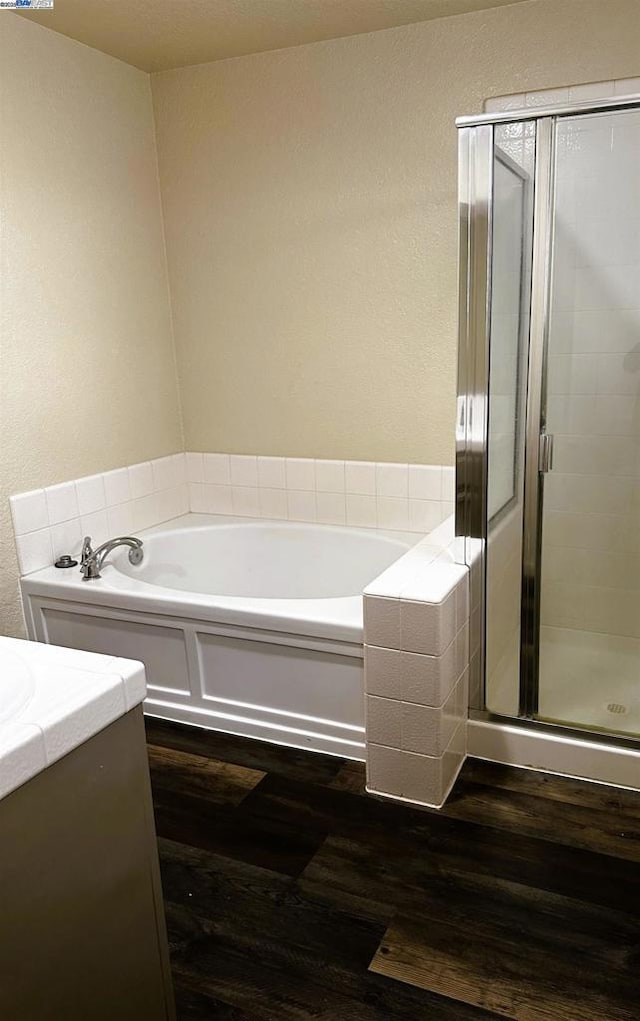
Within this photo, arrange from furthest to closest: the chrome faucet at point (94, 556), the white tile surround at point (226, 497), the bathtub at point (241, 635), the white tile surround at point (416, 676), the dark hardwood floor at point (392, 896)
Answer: the white tile surround at point (226, 497), the chrome faucet at point (94, 556), the bathtub at point (241, 635), the white tile surround at point (416, 676), the dark hardwood floor at point (392, 896)

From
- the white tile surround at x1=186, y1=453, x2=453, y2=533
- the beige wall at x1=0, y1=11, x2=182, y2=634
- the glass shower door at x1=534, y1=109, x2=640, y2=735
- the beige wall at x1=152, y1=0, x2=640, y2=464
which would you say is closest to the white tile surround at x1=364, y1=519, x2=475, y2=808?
the glass shower door at x1=534, y1=109, x2=640, y2=735

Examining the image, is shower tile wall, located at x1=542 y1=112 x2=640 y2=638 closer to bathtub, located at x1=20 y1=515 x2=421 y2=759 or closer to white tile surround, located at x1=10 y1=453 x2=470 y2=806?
white tile surround, located at x1=10 y1=453 x2=470 y2=806

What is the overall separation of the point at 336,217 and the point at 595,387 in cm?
128

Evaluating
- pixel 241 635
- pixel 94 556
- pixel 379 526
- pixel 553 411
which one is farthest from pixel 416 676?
pixel 94 556

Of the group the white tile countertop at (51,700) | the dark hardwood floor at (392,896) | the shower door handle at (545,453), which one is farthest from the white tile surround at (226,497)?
the white tile countertop at (51,700)

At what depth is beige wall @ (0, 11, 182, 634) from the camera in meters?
2.75

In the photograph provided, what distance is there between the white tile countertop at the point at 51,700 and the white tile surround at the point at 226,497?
1.72 metres

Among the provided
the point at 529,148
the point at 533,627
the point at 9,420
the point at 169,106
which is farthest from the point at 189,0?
the point at 533,627

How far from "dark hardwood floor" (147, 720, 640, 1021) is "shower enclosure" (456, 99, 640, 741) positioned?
1.35ft

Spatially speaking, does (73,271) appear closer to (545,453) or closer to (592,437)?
(545,453)

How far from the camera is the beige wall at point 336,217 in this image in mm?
2760

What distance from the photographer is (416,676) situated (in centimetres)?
219

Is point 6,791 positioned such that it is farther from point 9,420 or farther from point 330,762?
point 9,420

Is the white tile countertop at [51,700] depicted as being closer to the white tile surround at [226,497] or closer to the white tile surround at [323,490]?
the white tile surround at [226,497]
